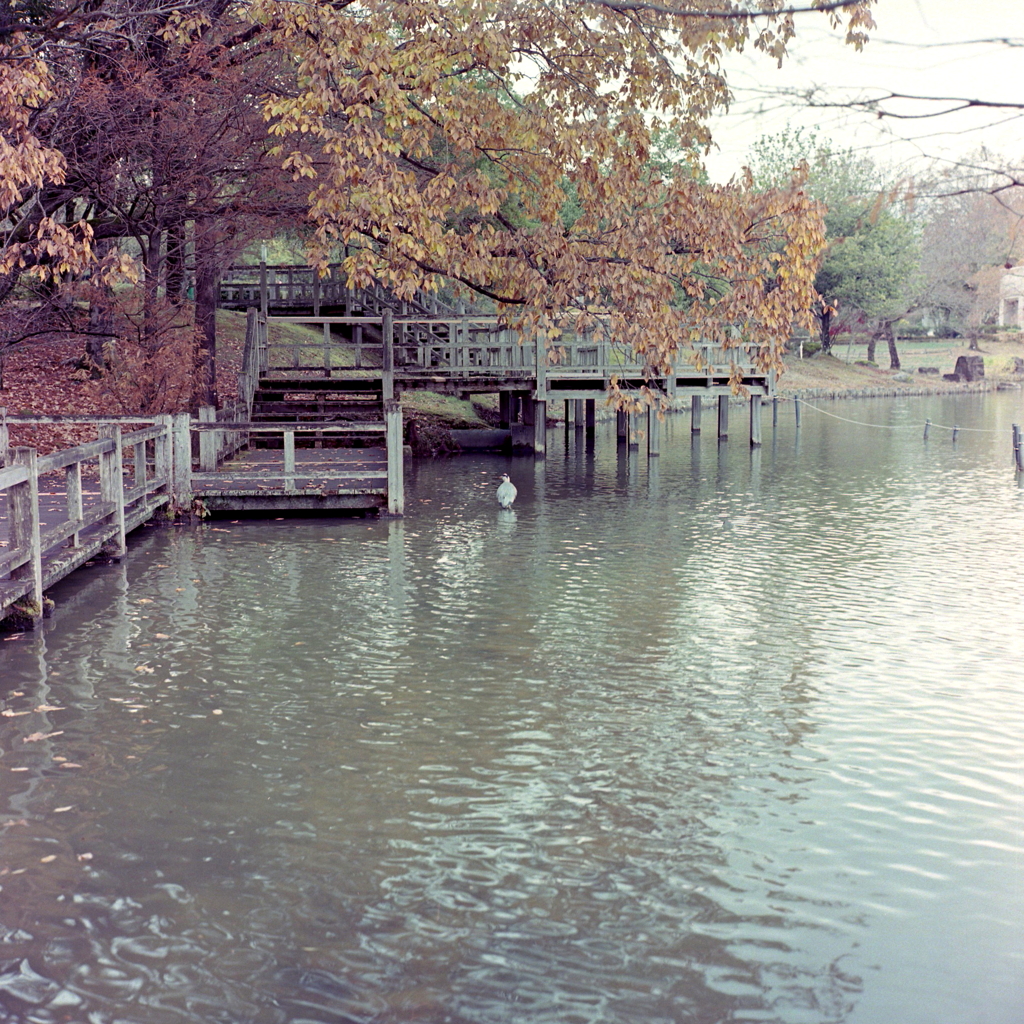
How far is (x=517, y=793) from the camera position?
7.55 meters

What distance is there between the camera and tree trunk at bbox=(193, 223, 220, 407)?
24234 millimetres

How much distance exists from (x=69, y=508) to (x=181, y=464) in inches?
221

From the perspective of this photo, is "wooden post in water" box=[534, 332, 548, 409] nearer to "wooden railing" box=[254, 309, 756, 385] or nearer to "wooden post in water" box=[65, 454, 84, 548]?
"wooden railing" box=[254, 309, 756, 385]

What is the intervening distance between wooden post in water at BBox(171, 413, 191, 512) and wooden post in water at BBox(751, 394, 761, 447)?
18.3 meters

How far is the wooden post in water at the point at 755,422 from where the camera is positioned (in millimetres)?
33938

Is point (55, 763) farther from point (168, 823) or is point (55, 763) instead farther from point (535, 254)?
point (535, 254)

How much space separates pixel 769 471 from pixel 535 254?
12.5 metres

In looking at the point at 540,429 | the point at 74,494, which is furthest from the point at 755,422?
the point at 74,494

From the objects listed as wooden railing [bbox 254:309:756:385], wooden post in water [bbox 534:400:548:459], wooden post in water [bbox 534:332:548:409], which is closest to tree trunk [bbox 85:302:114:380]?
wooden railing [bbox 254:309:756:385]

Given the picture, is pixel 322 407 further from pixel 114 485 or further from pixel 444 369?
pixel 114 485

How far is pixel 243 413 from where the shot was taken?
24578 millimetres

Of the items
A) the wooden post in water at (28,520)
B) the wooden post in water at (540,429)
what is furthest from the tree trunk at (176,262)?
the wooden post in water at (28,520)

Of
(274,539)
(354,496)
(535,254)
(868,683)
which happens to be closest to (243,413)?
(354,496)

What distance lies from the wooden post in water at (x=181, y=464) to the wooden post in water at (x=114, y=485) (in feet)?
10.0
